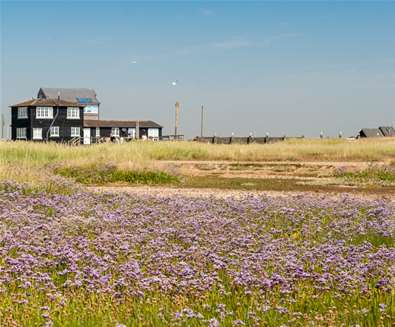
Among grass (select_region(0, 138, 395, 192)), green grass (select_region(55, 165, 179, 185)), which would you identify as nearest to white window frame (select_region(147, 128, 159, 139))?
grass (select_region(0, 138, 395, 192))

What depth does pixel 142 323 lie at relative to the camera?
186 inches

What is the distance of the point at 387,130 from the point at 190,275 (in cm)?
9494

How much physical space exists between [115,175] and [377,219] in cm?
1559

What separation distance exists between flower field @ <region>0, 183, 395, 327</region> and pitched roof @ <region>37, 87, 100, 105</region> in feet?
360

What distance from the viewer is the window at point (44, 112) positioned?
271ft

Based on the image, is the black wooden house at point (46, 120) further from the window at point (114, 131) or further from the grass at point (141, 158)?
the grass at point (141, 158)

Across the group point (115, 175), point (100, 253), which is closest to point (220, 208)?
point (100, 253)

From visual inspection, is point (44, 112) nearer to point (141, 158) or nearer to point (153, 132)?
point (153, 132)

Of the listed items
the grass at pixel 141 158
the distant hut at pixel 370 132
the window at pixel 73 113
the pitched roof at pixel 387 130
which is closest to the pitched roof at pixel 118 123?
the window at pixel 73 113

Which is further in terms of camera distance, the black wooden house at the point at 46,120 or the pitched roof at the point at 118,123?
the pitched roof at the point at 118,123

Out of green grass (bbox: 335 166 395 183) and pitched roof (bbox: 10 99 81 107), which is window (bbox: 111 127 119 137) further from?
green grass (bbox: 335 166 395 183)

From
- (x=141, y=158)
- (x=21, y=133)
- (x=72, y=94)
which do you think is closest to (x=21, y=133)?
(x=21, y=133)

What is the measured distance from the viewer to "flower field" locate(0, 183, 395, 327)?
4883 millimetres

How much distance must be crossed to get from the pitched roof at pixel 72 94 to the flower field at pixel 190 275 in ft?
360
